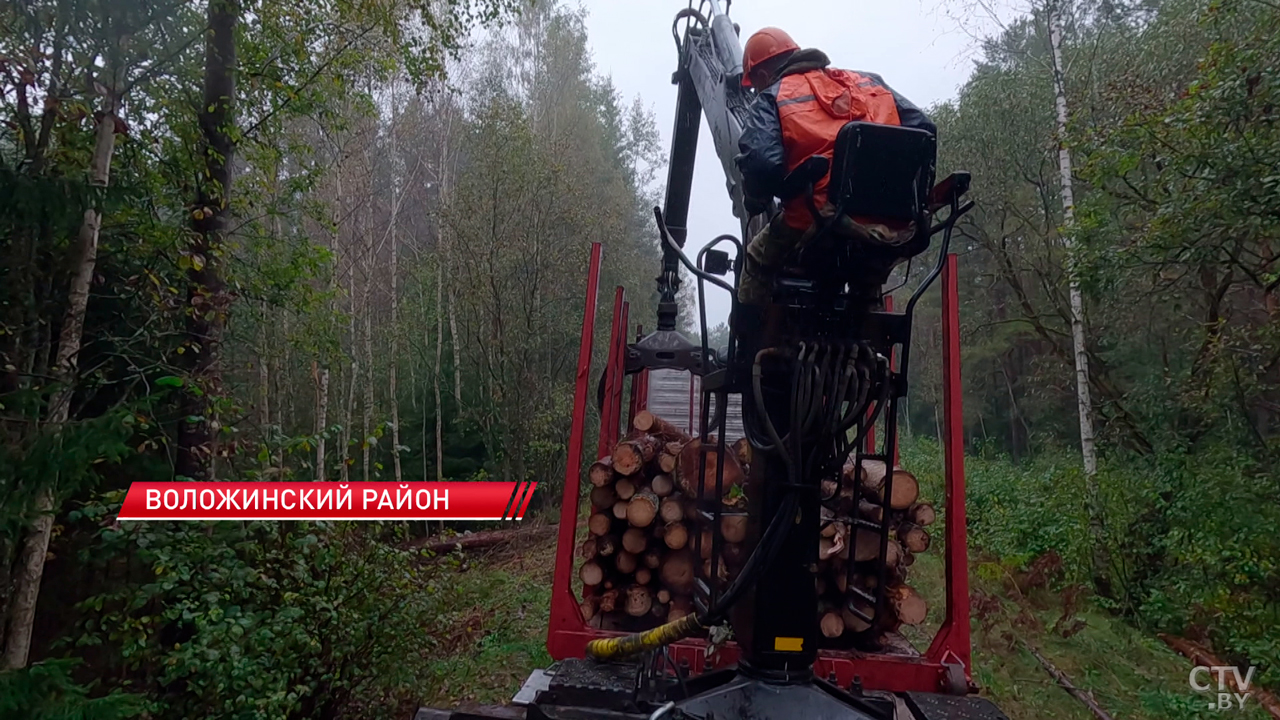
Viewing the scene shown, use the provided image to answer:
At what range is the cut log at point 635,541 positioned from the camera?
12.6 ft

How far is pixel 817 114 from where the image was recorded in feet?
6.74

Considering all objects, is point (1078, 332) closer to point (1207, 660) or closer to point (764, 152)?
point (1207, 660)

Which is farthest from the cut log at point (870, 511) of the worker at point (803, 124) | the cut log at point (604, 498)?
the worker at point (803, 124)

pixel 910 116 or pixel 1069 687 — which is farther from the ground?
pixel 910 116

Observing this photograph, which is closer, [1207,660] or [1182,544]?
[1207,660]

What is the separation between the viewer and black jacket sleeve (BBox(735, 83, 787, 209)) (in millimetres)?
2018

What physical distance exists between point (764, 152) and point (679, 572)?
2.36 meters

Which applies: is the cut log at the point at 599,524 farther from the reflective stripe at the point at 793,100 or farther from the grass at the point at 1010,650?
the reflective stripe at the point at 793,100

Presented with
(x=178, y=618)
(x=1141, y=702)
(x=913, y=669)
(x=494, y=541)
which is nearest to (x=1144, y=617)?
(x=1141, y=702)

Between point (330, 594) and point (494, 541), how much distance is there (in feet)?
26.4

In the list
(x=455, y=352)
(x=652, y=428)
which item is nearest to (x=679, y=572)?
(x=652, y=428)

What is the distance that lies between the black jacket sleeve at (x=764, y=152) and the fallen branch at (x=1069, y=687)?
5.00 metres

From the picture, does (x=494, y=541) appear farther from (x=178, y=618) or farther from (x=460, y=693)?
(x=178, y=618)

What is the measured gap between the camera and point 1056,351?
12.4m
